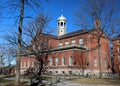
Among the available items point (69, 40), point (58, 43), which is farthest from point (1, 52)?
point (69, 40)

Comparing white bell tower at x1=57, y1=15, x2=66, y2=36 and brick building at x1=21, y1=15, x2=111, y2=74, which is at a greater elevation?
white bell tower at x1=57, y1=15, x2=66, y2=36

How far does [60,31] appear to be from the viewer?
7425cm

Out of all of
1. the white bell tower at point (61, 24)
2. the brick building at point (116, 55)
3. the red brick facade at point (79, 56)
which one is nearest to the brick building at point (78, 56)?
the red brick facade at point (79, 56)

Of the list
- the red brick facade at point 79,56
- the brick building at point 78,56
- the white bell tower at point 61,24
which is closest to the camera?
the brick building at point 78,56

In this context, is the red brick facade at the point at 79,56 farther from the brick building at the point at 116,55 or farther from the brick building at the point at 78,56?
the brick building at the point at 116,55

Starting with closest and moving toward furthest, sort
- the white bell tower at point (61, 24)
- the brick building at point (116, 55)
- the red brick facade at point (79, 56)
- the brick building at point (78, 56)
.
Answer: the brick building at point (78, 56) → the red brick facade at point (79, 56) → the brick building at point (116, 55) → the white bell tower at point (61, 24)

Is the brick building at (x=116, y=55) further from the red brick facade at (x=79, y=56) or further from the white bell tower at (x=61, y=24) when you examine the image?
the white bell tower at (x=61, y=24)

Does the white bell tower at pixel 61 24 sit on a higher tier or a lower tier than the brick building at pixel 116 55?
higher

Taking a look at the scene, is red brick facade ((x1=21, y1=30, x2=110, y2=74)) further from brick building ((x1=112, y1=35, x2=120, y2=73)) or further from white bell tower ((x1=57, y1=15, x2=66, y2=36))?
white bell tower ((x1=57, y1=15, x2=66, y2=36))

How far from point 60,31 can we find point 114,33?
4109cm

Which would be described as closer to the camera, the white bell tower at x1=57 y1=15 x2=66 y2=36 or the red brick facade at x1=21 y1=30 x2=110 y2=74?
the red brick facade at x1=21 y1=30 x2=110 y2=74

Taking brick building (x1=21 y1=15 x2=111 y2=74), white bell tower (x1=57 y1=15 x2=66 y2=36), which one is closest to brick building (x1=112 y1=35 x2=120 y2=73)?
brick building (x1=21 y1=15 x2=111 y2=74)

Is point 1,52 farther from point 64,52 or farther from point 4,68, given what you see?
point 64,52

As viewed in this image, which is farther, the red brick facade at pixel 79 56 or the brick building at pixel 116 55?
the brick building at pixel 116 55
